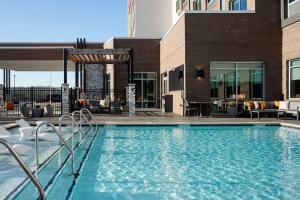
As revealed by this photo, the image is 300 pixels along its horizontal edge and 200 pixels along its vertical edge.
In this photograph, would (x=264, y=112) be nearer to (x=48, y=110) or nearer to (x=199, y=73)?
(x=199, y=73)

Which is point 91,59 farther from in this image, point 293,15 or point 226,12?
point 293,15

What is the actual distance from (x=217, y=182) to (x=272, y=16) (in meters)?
16.3

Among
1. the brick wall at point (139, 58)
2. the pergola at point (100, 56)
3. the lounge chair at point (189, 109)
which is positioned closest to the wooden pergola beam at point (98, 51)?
the pergola at point (100, 56)

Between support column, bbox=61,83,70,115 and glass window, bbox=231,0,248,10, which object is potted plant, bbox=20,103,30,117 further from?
glass window, bbox=231,0,248,10

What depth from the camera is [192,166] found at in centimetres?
920

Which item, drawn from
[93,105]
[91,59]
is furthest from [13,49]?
[93,105]

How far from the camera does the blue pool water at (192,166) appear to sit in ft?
22.7

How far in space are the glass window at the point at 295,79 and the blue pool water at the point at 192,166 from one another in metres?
5.86

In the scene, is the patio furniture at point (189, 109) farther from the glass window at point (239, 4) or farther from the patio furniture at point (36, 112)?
the patio furniture at point (36, 112)

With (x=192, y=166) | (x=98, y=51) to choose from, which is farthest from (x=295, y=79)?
(x=192, y=166)

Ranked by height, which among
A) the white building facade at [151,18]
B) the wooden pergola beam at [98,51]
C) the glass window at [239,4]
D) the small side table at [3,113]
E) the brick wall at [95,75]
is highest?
the white building facade at [151,18]

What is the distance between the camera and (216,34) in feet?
71.8

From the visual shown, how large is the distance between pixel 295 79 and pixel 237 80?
9.39ft

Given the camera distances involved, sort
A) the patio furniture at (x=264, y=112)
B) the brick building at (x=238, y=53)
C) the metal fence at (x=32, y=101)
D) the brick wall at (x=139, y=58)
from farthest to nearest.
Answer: the brick wall at (x=139, y=58), the metal fence at (x=32, y=101), the brick building at (x=238, y=53), the patio furniture at (x=264, y=112)
